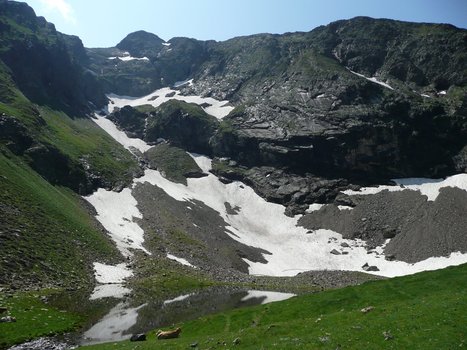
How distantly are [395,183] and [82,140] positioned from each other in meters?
122

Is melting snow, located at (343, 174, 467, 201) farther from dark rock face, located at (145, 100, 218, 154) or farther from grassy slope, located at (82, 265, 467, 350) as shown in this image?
grassy slope, located at (82, 265, 467, 350)

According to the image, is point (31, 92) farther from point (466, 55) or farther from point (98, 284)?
point (466, 55)

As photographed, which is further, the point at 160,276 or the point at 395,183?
the point at 395,183

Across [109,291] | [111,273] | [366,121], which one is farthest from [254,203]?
[109,291]

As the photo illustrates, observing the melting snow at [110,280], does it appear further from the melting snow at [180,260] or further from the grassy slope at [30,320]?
the melting snow at [180,260]

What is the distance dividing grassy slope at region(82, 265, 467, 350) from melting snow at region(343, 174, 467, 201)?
10384 cm

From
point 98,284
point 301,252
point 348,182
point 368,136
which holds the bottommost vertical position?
point 98,284

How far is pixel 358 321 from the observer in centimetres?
2602

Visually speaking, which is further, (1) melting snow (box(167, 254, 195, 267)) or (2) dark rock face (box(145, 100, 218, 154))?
(2) dark rock face (box(145, 100, 218, 154))

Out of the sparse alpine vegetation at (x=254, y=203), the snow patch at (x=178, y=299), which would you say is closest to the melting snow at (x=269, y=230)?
the sparse alpine vegetation at (x=254, y=203)

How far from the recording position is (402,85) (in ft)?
595

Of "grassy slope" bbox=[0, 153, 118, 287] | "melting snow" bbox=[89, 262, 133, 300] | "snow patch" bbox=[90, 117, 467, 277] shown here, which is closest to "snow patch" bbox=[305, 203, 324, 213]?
"snow patch" bbox=[90, 117, 467, 277]

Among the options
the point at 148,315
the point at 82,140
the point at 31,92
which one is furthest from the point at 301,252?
the point at 31,92

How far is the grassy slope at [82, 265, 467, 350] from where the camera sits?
22.4 metres
